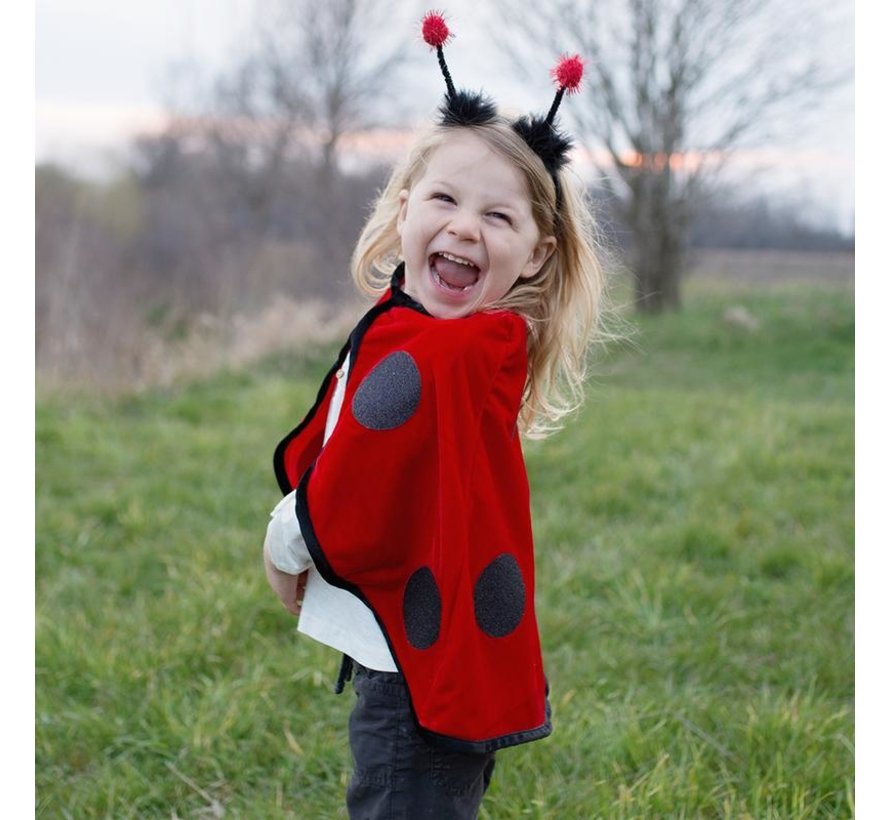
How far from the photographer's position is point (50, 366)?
22.8 feet

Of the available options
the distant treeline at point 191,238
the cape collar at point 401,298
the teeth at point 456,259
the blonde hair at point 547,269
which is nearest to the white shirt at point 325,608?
the cape collar at point 401,298

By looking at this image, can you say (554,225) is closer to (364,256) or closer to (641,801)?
(364,256)

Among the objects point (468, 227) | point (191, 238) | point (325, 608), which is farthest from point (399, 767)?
point (191, 238)

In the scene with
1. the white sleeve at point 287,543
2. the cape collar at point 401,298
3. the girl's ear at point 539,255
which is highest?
the girl's ear at point 539,255

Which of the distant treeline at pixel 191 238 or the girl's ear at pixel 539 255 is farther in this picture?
the distant treeline at pixel 191 238

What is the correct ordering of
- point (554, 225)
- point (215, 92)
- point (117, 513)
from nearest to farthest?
1. point (554, 225)
2. point (117, 513)
3. point (215, 92)

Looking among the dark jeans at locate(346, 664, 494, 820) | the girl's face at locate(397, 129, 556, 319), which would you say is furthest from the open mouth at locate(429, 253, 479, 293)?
the dark jeans at locate(346, 664, 494, 820)

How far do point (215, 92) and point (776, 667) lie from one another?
1148 centimetres

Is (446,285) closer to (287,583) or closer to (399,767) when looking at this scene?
(287,583)

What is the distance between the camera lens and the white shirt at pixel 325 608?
1593 mm

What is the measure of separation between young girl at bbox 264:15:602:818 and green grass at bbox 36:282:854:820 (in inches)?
31.3

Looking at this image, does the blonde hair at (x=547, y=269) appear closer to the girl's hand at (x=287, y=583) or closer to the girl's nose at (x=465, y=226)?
the girl's nose at (x=465, y=226)

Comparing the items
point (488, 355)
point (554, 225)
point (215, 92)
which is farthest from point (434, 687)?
point (215, 92)

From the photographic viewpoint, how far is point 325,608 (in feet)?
5.48
